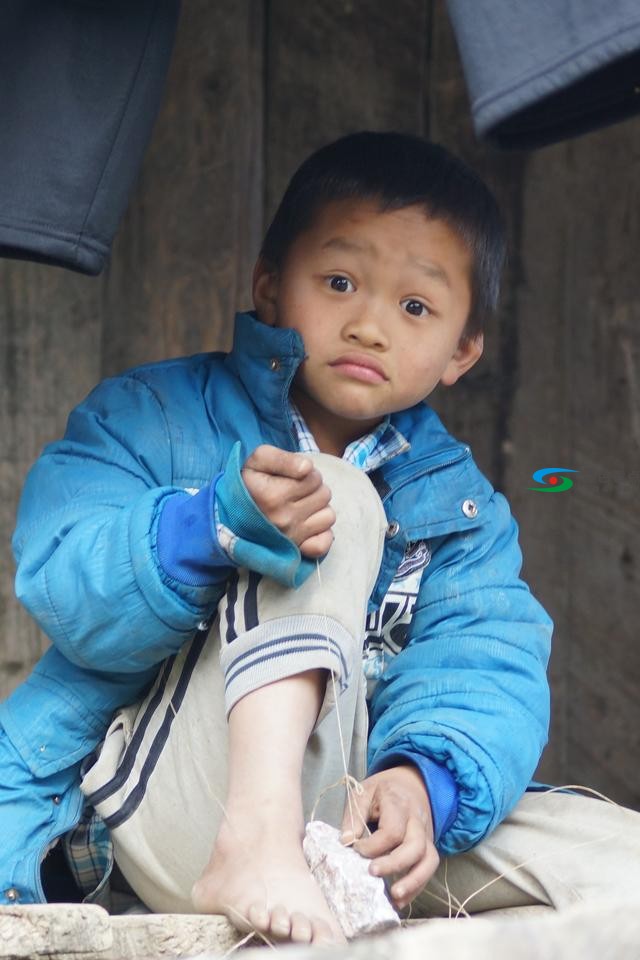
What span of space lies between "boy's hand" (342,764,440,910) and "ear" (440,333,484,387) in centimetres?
70

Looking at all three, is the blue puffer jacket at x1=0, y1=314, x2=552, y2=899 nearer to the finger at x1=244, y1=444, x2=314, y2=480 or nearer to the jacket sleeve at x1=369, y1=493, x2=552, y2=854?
the jacket sleeve at x1=369, y1=493, x2=552, y2=854

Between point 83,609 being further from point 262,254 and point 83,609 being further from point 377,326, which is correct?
point 262,254

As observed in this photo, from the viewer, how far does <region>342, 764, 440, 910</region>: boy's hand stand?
146 cm

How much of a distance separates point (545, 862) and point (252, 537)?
1.88 ft

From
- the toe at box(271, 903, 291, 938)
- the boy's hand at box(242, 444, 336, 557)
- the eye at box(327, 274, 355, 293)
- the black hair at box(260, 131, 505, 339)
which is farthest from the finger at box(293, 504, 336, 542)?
the black hair at box(260, 131, 505, 339)

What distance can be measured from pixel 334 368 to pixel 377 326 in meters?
0.08

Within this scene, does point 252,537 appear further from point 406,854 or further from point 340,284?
point 340,284

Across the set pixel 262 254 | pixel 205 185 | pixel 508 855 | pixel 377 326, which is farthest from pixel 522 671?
pixel 205 185

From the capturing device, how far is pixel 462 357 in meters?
2.13

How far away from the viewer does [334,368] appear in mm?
1887

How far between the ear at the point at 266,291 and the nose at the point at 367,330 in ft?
0.54

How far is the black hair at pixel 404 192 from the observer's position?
1.98 meters

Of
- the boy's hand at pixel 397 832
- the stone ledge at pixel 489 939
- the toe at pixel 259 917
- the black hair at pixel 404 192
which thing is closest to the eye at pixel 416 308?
the black hair at pixel 404 192

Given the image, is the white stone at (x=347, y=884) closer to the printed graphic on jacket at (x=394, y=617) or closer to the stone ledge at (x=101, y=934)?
the stone ledge at (x=101, y=934)
